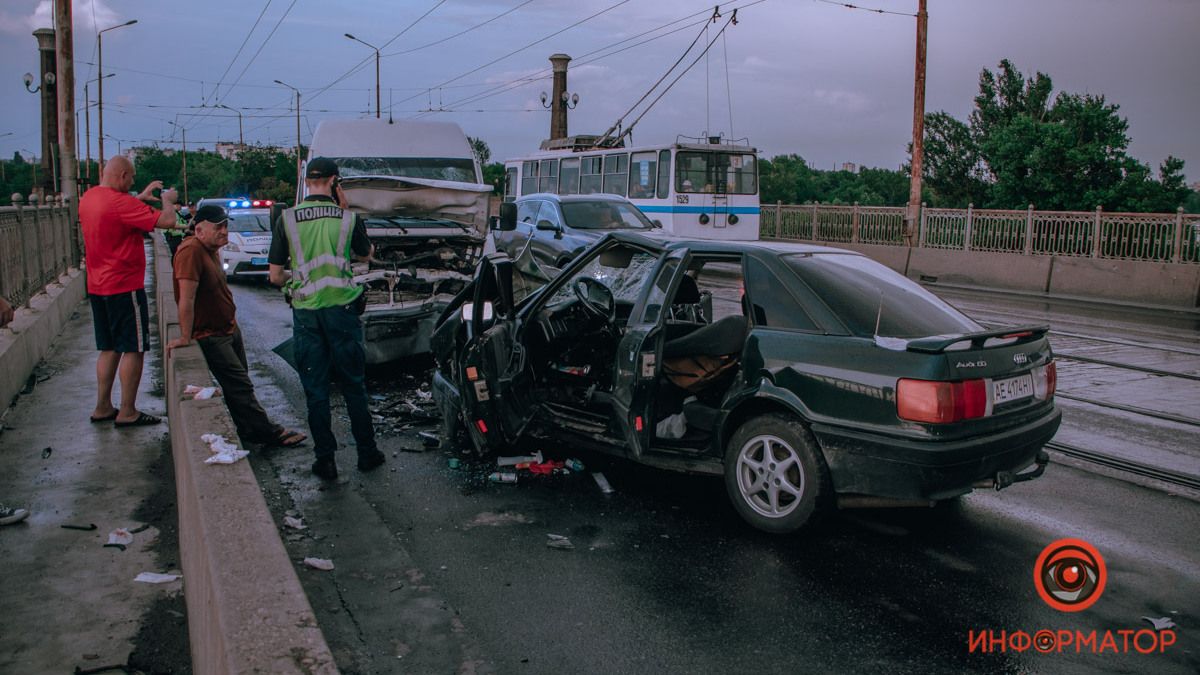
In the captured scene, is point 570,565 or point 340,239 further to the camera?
point 340,239

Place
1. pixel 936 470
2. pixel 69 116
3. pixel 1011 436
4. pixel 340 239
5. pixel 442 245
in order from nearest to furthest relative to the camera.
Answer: pixel 936 470 < pixel 1011 436 < pixel 340 239 < pixel 442 245 < pixel 69 116

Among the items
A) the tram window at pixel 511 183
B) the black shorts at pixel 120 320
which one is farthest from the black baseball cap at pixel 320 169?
the tram window at pixel 511 183

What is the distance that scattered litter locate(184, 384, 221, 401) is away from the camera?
5.23m

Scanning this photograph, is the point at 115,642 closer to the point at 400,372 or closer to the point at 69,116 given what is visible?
the point at 400,372

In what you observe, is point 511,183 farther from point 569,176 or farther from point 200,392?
point 200,392

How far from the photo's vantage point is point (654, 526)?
4984mm

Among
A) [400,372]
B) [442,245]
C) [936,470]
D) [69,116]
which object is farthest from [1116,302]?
[69,116]

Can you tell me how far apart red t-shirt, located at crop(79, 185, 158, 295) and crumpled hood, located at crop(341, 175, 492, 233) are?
5.36 m

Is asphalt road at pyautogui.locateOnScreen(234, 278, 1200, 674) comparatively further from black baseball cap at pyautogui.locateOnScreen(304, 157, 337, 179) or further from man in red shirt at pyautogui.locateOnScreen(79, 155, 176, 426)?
black baseball cap at pyautogui.locateOnScreen(304, 157, 337, 179)

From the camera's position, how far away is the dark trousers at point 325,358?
5.73 meters

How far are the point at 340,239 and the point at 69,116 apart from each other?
1666 centimetres

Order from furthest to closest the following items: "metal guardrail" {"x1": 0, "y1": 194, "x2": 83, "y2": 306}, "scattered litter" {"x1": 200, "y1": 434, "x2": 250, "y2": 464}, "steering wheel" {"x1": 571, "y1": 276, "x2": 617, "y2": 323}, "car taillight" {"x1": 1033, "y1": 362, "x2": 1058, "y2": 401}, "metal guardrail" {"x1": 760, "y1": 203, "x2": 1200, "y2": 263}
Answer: "metal guardrail" {"x1": 760, "y1": 203, "x2": 1200, "y2": 263} → "metal guardrail" {"x1": 0, "y1": 194, "x2": 83, "y2": 306} → "steering wheel" {"x1": 571, "y1": 276, "x2": 617, "y2": 323} → "car taillight" {"x1": 1033, "y1": 362, "x2": 1058, "y2": 401} → "scattered litter" {"x1": 200, "y1": 434, "x2": 250, "y2": 464}

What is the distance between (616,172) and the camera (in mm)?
21688

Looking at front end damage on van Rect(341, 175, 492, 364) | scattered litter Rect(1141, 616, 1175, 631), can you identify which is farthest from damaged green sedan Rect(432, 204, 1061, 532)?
front end damage on van Rect(341, 175, 492, 364)
